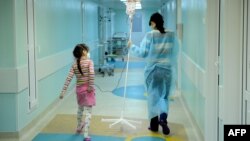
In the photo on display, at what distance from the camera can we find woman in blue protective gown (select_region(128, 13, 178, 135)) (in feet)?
16.5

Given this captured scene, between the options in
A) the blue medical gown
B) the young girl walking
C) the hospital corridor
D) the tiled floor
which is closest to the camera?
the hospital corridor

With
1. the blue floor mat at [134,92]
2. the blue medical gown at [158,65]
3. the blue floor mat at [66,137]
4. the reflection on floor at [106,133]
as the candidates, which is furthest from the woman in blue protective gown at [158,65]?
the blue floor mat at [134,92]

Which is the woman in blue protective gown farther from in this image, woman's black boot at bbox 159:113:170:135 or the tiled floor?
the tiled floor

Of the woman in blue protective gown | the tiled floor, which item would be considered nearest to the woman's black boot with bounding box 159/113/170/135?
the woman in blue protective gown

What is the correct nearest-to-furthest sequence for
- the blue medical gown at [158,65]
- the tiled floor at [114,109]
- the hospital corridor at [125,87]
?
the hospital corridor at [125,87] < the blue medical gown at [158,65] < the tiled floor at [114,109]

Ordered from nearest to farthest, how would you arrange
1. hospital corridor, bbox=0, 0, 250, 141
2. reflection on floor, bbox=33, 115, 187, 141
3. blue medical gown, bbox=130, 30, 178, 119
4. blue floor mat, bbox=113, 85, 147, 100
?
hospital corridor, bbox=0, 0, 250, 141 → reflection on floor, bbox=33, 115, 187, 141 → blue medical gown, bbox=130, 30, 178, 119 → blue floor mat, bbox=113, 85, 147, 100

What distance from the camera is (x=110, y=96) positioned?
8.02m

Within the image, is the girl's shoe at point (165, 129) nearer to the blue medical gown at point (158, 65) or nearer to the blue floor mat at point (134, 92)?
the blue medical gown at point (158, 65)

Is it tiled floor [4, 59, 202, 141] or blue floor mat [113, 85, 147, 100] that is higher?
blue floor mat [113, 85, 147, 100]

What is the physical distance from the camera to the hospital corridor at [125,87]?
359 cm

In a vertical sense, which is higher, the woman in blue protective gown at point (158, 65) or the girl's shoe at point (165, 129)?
the woman in blue protective gown at point (158, 65)

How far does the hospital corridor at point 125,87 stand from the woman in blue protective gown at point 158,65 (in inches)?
0.5

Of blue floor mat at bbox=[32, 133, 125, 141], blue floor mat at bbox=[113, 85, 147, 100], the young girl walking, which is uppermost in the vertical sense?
the young girl walking

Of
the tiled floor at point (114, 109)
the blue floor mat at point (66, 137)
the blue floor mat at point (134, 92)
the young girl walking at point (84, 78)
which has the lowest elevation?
the blue floor mat at point (66, 137)
